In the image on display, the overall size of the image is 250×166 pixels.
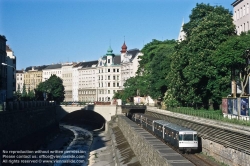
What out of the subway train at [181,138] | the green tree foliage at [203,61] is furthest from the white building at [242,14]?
the subway train at [181,138]

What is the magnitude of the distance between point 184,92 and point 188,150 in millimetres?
29321

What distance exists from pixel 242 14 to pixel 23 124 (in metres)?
47.0

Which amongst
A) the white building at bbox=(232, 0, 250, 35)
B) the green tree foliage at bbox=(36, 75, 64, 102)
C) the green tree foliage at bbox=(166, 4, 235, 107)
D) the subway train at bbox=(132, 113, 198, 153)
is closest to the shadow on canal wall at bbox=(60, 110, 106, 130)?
the green tree foliage at bbox=(36, 75, 64, 102)

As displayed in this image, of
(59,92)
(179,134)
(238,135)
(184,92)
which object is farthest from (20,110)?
(59,92)

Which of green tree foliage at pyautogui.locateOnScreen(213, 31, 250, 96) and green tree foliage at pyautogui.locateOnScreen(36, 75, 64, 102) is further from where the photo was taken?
green tree foliage at pyautogui.locateOnScreen(36, 75, 64, 102)

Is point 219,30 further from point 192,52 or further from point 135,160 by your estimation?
point 135,160

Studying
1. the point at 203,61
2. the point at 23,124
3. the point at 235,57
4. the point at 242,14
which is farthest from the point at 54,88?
the point at 235,57

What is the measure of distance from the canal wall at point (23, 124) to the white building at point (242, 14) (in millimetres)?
43415

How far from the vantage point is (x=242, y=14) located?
288 feet

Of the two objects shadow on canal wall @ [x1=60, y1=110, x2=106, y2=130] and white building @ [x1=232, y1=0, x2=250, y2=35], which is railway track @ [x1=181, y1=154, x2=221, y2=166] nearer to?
white building @ [x1=232, y1=0, x2=250, y2=35]

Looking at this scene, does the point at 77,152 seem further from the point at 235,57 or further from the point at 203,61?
the point at 235,57

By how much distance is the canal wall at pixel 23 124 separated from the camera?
73.3 meters

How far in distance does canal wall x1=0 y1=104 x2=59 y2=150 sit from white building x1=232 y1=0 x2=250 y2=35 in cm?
4342

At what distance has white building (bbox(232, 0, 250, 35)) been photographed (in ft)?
277
